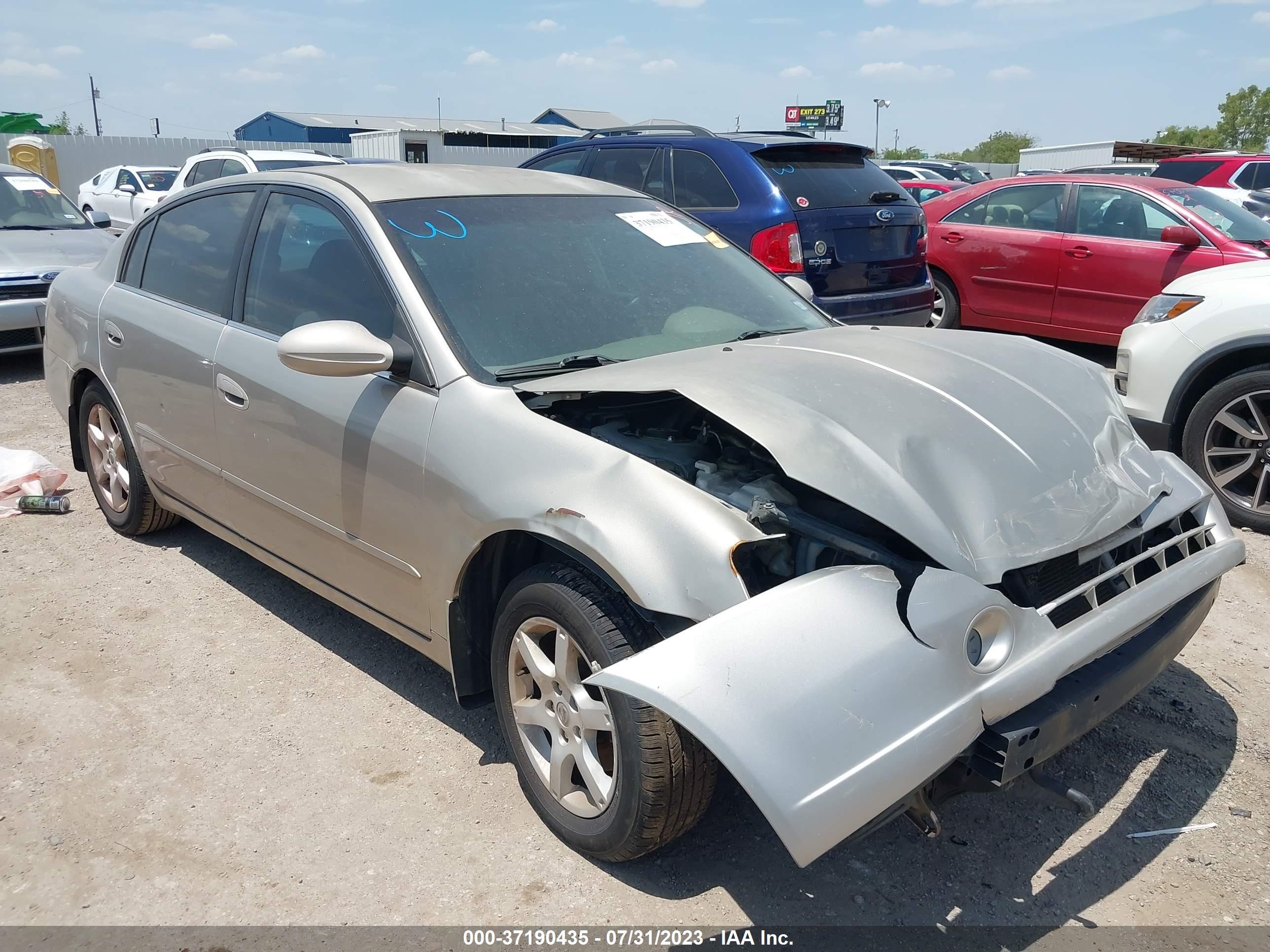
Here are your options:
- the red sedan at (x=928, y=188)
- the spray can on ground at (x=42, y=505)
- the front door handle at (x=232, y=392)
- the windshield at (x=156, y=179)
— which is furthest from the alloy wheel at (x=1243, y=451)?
the windshield at (x=156, y=179)

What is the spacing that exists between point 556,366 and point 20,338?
737 cm

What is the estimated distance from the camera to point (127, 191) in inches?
711

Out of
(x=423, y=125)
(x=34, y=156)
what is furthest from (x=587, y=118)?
(x=34, y=156)

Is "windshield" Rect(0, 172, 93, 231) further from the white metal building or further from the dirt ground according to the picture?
the white metal building

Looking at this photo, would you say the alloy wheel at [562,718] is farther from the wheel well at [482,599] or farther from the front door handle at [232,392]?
the front door handle at [232,392]

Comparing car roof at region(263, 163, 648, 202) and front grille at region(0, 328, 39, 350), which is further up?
car roof at region(263, 163, 648, 202)

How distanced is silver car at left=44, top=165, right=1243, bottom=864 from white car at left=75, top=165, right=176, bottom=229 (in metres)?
15.1

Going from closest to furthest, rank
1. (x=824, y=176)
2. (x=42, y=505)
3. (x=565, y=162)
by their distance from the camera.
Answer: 1. (x=42, y=505)
2. (x=824, y=176)
3. (x=565, y=162)

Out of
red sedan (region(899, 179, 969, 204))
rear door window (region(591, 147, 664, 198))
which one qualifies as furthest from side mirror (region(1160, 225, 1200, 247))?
red sedan (region(899, 179, 969, 204))

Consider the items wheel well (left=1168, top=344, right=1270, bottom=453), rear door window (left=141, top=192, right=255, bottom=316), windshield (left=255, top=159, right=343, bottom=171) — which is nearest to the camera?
rear door window (left=141, top=192, right=255, bottom=316)

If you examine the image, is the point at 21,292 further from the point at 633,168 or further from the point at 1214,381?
the point at 1214,381

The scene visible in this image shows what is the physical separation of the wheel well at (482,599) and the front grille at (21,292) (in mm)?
6930

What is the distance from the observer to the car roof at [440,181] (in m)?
3.44

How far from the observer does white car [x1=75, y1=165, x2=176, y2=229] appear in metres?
17.0
